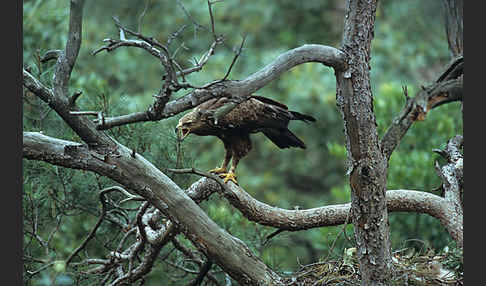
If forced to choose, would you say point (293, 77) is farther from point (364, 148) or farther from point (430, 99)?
point (364, 148)

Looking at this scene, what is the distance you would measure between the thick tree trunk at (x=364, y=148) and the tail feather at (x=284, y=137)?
0.59m

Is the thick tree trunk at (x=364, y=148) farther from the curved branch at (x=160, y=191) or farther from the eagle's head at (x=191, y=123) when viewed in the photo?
the eagle's head at (x=191, y=123)

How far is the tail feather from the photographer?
2.87 m

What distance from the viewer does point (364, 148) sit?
228 centimetres

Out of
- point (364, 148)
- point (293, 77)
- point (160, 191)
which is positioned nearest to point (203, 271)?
point (160, 191)

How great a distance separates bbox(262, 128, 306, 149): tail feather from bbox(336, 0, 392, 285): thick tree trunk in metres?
0.59

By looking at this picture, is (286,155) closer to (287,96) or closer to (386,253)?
(287,96)

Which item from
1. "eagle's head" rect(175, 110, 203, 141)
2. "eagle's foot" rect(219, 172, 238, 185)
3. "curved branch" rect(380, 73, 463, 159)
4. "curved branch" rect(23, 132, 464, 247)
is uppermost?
"curved branch" rect(380, 73, 463, 159)

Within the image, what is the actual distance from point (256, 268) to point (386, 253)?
0.48 metres

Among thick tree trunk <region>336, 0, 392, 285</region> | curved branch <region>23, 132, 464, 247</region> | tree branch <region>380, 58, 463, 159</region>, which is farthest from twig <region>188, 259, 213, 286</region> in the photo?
tree branch <region>380, 58, 463, 159</region>

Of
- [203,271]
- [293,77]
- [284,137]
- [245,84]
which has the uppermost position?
[293,77]

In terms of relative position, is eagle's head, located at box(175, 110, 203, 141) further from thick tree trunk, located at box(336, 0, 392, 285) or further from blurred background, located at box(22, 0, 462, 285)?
blurred background, located at box(22, 0, 462, 285)

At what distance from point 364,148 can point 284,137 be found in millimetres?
657

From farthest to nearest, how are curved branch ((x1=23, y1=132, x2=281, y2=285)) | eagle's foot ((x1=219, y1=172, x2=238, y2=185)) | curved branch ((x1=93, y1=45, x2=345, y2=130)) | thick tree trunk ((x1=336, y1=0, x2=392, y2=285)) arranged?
eagle's foot ((x1=219, y1=172, x2=238, y2=185)) < thick tree trunk ((x1=336, y1=0, x2=392, y2=285)) < curved branch ((x1=23, y1=132, x2=281, y2=285)) < curved branch ((x1=93, y1=45, x2=345, y2=130))
